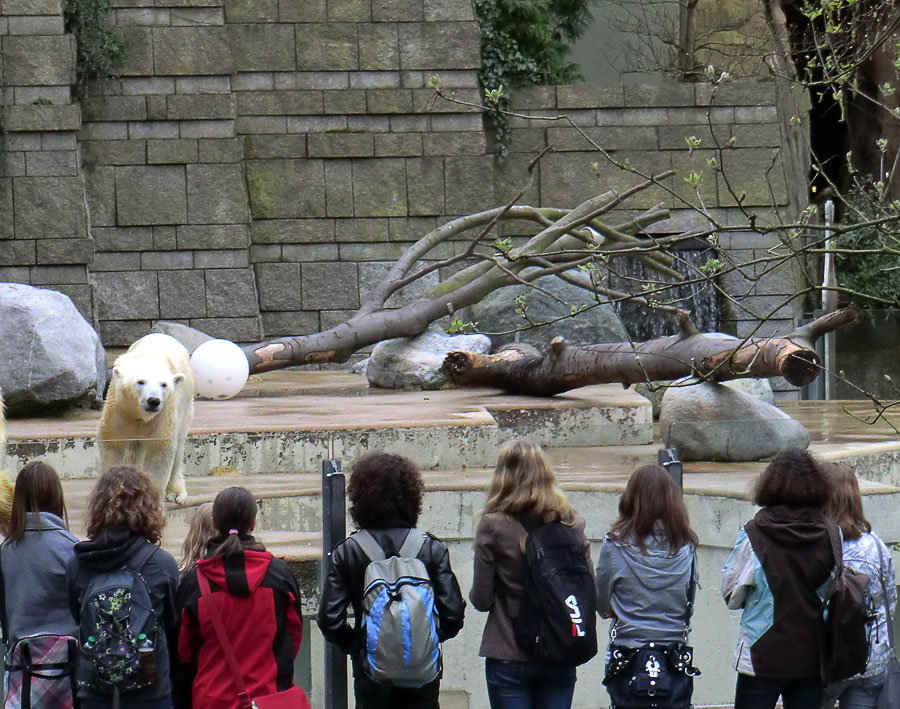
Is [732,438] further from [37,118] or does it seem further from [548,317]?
[37,118]

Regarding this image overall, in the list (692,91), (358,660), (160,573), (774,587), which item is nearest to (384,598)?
(358,660)

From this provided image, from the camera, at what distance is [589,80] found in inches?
640

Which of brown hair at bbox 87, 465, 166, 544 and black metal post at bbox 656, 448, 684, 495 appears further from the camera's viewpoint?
black metal post at bbox 656, 448, 684, 495

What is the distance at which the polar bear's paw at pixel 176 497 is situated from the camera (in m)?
4.99

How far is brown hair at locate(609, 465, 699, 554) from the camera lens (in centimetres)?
370

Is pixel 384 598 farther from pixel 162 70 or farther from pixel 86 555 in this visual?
pixel 162 70

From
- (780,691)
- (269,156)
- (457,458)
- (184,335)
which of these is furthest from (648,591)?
(269,156)

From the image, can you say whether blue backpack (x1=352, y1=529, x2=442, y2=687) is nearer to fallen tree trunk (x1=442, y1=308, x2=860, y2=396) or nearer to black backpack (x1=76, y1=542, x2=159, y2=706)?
black backpack (x1=76, y1=542, x2=159, y2=706)

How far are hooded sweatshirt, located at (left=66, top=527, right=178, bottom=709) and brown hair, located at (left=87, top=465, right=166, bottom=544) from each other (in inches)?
1.1

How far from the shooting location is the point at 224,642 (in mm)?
3416

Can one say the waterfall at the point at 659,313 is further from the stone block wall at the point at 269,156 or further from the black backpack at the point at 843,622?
the black backpack at the point at 843,622

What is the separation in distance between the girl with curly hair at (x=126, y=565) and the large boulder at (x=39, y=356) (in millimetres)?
4604

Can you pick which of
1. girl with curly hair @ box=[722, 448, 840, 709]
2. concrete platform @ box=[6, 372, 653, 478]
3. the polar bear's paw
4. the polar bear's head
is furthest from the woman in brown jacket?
concrete platform @ box=[6, 372, 653, 478]

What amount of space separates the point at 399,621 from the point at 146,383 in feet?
8.60
